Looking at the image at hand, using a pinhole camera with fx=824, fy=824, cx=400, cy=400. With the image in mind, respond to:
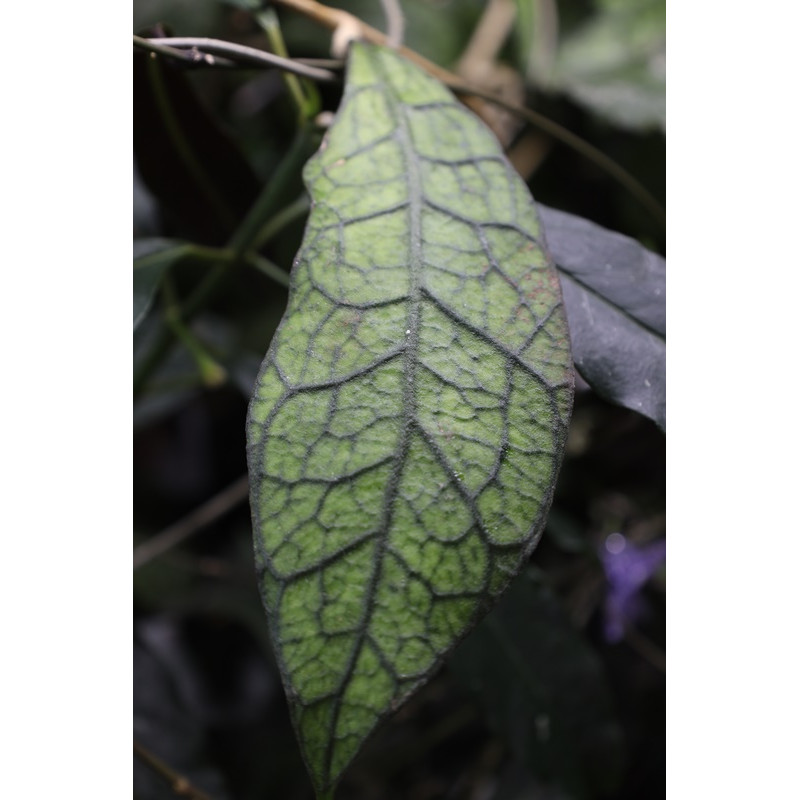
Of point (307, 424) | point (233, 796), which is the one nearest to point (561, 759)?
point (233, 796)

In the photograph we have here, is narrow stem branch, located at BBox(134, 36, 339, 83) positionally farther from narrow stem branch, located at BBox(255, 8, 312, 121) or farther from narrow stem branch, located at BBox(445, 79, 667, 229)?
narrow stem branch, located at BBox(445, 79, 667, 229)

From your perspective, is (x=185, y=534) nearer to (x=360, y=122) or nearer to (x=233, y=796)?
(x=233, y=796)

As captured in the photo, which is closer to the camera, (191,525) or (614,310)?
(614,310)

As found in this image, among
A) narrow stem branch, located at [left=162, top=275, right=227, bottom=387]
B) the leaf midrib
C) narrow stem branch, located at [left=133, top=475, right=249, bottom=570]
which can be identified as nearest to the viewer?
the leaf midrib

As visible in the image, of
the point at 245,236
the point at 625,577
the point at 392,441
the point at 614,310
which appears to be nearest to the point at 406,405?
the point at 392,441

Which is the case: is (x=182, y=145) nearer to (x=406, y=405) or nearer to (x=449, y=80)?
(x=449, y=80)

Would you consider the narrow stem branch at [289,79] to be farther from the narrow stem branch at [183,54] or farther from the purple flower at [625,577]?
the purple flower at [625,577]

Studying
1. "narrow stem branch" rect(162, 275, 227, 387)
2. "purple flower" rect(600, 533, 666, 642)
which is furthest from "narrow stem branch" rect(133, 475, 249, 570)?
"purple flower" rect(600, 533, 666, 642)
